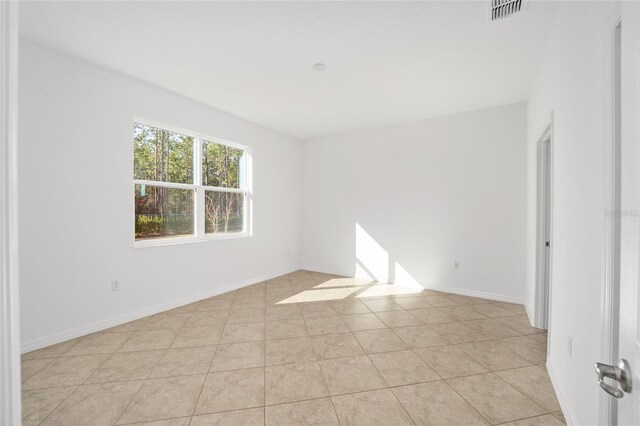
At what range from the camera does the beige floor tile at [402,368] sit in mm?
2148

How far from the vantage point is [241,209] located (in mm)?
4930

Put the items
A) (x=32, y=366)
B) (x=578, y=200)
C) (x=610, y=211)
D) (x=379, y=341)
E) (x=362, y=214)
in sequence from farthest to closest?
(x=362, y=214) < (x=379, y=341) < (x=32, y=366) < (x=578, y=200) < (x=610, y=211)

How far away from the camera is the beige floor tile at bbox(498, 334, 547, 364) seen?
246 centimetres

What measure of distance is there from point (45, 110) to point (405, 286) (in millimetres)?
5093

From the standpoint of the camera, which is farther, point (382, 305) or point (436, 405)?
point (382, 305)

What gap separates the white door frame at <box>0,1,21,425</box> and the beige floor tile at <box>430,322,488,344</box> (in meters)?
3.06

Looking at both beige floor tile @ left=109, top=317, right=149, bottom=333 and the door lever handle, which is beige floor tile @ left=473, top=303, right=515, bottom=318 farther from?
beige floor tile @ left=109, top=317, right=149, bottom=333

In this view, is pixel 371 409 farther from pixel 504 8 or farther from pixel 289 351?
pixel 504 8

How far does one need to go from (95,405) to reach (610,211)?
2995 millimetres

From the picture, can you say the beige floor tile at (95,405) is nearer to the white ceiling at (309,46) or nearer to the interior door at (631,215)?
the interior door at (631,215)

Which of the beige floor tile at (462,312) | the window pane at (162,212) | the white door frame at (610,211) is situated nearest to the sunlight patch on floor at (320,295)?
the beige floor tile at (462,312)

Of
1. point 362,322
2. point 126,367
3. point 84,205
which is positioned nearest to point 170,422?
point 126,367

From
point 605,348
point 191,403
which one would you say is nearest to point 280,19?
point 605,348

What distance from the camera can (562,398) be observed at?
6.04 feet
